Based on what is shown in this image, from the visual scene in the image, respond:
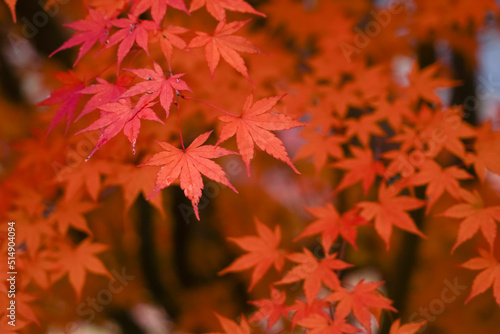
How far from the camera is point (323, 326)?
147cm

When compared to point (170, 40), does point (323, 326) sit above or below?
below

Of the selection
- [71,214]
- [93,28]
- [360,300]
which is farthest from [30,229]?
[360,300]

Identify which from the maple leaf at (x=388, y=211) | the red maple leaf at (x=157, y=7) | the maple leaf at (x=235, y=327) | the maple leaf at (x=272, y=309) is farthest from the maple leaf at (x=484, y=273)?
the red maple leaf at (x=157, y=7)

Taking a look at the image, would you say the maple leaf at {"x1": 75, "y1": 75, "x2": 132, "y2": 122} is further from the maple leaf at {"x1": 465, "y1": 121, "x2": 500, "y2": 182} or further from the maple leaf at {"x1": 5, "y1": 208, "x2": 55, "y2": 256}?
the maple leaf at {"x1": 465, "y1": 121, "x2": 500, "y2": 182}

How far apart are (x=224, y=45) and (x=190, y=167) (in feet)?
1.47

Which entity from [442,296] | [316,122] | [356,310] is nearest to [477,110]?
[442,296]

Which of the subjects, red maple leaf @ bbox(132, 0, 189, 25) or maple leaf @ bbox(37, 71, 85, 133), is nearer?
red maple leaf @ bbox(132, 0, 189, 25)

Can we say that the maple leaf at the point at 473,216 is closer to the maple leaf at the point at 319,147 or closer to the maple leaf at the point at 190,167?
the maple leaf at the point at 319,147

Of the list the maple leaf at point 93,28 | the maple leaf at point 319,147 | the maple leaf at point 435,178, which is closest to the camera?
the maple leaf at point 93,28

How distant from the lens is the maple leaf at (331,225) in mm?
1652

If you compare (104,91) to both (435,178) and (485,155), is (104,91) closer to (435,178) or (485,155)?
(435,178)

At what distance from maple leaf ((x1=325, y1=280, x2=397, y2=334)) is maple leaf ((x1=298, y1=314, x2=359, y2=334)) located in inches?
1.7

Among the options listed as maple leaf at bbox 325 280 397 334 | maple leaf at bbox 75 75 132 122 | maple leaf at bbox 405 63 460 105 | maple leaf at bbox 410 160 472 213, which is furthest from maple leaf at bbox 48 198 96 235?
maple leaf at bbox 405 63 460 105

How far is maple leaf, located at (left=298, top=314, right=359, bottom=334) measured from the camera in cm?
145
